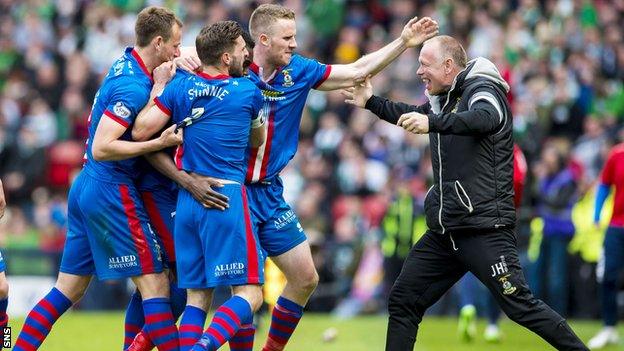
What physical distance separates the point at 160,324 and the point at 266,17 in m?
2.64

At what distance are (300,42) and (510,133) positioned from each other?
47.7 feet

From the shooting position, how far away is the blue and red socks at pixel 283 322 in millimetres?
10883

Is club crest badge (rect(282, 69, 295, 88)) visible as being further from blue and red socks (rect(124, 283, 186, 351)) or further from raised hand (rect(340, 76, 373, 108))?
blue and red socks (rect(124, 283, 186, 351))

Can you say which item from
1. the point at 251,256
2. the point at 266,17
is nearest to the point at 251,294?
the point at 251,256

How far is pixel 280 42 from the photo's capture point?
10.6 meters

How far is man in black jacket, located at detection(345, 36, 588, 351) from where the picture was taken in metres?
9.73

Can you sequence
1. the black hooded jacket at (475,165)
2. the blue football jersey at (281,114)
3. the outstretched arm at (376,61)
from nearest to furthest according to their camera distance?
the black hooded jacket at (475,165) < the blue football jersey at (281,114) < the outstretched arm at (376,61)

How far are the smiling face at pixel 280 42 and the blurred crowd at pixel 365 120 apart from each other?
7.62 metres

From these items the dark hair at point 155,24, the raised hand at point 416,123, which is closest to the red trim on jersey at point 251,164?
the dark hair at point 155,24

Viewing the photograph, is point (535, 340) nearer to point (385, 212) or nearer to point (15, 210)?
point (385, 212)

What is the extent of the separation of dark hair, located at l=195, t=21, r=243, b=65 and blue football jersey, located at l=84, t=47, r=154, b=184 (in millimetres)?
566

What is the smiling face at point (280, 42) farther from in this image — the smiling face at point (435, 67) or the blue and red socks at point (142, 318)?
the blue and red socks at point (142, 318)

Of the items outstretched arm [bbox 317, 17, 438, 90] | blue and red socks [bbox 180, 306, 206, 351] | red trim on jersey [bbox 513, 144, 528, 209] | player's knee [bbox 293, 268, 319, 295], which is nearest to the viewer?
blue and red socks [bbox 180, 306, 206, 351]

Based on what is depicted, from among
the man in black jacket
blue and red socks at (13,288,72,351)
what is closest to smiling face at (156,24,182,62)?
the man in black jacket
